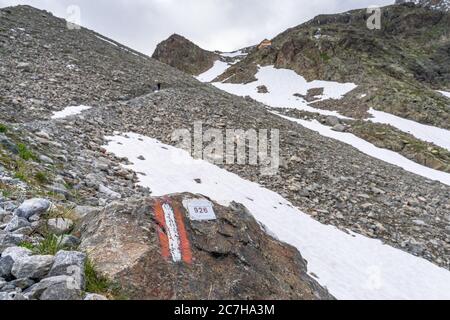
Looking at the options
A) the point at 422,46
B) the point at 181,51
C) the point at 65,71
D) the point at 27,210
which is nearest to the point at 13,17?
the point at 65,71

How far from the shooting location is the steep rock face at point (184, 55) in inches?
3495

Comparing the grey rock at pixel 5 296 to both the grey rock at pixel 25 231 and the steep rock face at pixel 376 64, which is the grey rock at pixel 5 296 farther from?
the steep rock face at pixel 376 64

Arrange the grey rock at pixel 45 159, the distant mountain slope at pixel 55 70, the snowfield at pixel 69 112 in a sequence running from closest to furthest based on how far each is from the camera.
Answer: the grey rock at pixel 45 159 → the snowfield at pixel 69 112 → the distant mountain slope at pixel 55 70

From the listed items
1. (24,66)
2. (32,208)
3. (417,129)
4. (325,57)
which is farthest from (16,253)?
(325,57)

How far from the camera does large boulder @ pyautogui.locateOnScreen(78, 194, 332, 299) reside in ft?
14.4

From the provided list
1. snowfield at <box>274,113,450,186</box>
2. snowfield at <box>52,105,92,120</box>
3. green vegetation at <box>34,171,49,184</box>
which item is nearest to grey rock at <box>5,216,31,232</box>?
green vegetation at <box>34,171,49,184</box>

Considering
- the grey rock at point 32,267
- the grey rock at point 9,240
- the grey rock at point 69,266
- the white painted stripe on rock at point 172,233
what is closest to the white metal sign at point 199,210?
the white painted stripe on rock at point 172,233

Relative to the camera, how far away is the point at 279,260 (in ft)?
20.0

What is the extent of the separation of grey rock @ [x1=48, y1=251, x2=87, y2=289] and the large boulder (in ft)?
1.16

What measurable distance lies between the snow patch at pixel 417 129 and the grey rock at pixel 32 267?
3987cm

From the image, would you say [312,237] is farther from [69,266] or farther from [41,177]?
[69,266]
